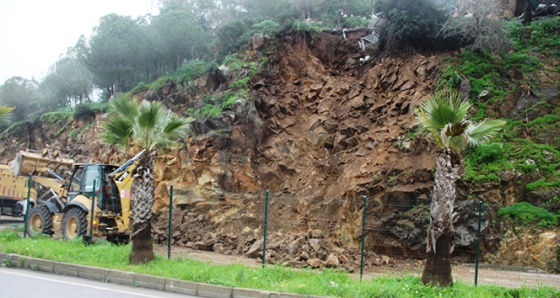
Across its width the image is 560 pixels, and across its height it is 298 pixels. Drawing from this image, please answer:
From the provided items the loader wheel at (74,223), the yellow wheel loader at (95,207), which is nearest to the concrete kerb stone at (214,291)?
the yellow wheel loader at (95,207)

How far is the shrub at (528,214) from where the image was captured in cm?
1465

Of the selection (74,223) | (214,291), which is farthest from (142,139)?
(74,223)

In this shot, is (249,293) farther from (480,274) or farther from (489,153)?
(489,153)

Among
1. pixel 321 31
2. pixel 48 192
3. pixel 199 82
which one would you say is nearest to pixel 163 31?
pixel 199 82

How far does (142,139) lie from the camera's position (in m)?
11.8

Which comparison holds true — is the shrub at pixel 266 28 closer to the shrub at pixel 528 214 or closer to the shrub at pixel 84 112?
the shrub at pixel 84 112

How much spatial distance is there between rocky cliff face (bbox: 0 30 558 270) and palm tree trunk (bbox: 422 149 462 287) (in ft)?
13.5

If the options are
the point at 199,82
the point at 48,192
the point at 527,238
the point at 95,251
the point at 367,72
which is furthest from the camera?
the point at 199,82

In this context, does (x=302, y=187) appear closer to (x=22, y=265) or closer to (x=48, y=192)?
(x=48, y=192)

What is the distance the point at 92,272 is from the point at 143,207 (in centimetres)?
196

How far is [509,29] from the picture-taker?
23.0 metres

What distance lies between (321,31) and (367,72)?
489 centimetres

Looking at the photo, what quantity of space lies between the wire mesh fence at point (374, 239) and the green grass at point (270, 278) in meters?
1.62

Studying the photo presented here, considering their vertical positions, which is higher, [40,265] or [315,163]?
[315,163]
